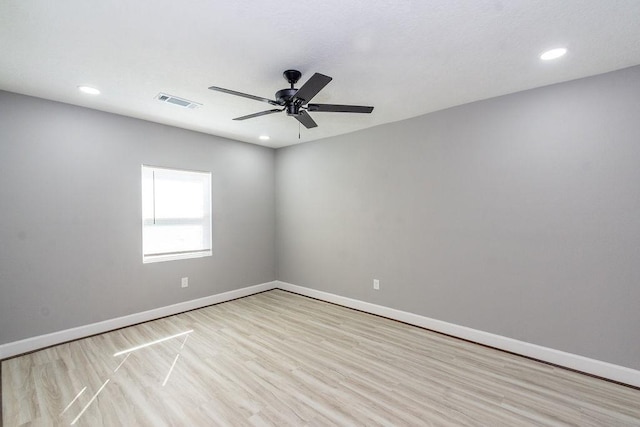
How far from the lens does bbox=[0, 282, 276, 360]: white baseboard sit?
8.93 ft

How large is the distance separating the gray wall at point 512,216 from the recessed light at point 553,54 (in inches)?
23.1

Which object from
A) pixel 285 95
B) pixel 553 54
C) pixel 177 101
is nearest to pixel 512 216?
pixel 553 54

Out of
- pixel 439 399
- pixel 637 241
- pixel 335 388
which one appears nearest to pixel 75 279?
pixel 335 388

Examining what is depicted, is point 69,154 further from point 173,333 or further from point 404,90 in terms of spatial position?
point 404,90

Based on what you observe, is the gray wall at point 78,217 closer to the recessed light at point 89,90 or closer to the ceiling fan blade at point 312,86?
the recessed light at point 89,90

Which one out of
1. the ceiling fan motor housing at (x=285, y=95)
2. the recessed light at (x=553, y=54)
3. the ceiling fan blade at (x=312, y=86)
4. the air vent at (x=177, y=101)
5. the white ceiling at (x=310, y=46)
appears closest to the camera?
the white ceiling at (x=310, y=46)

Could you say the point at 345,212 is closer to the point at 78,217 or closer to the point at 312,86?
the point at 312,86

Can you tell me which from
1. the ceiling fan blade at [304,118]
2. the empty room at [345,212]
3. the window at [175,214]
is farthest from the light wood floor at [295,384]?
the ceiling fan blade at [304,118]

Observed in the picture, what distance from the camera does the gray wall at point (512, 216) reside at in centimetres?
234

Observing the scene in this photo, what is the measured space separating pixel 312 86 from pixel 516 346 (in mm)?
3074

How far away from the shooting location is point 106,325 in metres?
3.23

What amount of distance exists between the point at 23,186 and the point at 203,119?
1.91 meters

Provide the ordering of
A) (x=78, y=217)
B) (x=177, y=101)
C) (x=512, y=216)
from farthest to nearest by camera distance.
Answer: (x=78, y=217) < (x=177, y=101) < (x=512, y=216)

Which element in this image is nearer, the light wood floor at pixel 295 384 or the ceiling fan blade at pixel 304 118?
the light wood floor at pixel 295 384
